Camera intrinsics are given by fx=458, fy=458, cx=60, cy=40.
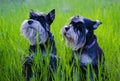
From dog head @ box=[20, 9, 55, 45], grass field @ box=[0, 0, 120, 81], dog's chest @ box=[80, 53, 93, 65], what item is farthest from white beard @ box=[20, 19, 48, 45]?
dog's chest @ box=[80, 53, 93, 65]

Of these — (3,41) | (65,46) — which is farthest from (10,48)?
(65,46)

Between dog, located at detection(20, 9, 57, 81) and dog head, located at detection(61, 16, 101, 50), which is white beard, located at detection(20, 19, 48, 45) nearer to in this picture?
dog, located at detection(20, 9, 57, 81)

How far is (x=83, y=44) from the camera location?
4305 mm

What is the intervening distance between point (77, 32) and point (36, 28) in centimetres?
38

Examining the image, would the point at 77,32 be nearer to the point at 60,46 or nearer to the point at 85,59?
the point at 85,59

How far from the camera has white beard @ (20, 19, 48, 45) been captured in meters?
4.24

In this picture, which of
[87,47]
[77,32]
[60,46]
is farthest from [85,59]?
[60,46]

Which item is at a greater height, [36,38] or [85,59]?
[36,38]

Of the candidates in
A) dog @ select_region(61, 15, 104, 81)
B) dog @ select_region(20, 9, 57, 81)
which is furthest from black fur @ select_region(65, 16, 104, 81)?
dog @ select_region(20, 9, 57, 81)

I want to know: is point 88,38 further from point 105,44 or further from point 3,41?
point 3,41

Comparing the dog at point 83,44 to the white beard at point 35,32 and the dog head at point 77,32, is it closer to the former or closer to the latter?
the dog head at point 77,32

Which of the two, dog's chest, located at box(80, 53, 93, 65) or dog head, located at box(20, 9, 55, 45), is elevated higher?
dog head, located at box(20, 9, 55, 45)

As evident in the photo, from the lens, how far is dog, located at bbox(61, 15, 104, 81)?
424 cm

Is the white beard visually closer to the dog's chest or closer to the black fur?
the black fur
